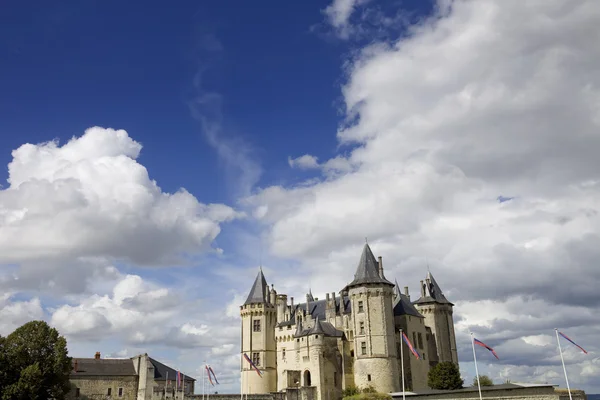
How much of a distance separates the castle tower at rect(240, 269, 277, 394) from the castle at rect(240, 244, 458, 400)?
5.0 inches

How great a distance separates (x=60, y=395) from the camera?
2096 inches

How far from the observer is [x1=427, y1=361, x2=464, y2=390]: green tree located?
2464 inches

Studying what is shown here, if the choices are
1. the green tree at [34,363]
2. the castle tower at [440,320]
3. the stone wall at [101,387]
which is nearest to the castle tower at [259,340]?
the stone wall at [101,387]

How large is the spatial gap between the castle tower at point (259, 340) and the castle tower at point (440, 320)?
20353mm

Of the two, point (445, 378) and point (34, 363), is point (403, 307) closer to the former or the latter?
point (445, 378)

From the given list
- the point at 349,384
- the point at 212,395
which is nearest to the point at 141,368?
the point at 212,395

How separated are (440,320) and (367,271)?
586 inches

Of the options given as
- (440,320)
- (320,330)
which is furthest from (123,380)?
(440,320)

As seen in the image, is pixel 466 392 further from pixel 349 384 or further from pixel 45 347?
pixel 45 347

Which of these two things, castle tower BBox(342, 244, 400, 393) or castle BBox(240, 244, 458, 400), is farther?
castle BBox(240, 244, 458, 400)

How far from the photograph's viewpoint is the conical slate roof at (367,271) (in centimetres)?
6688

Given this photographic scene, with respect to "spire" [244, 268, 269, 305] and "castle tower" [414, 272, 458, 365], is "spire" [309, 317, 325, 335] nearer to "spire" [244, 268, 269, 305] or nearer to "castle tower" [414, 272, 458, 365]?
"spire" [244, 268, 269, 305]

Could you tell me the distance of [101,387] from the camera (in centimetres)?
7000

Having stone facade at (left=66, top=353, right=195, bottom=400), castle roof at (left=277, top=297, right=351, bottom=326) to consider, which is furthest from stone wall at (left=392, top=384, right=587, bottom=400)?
stone facade at (left=66, top=353, right=195, bottom=400)
